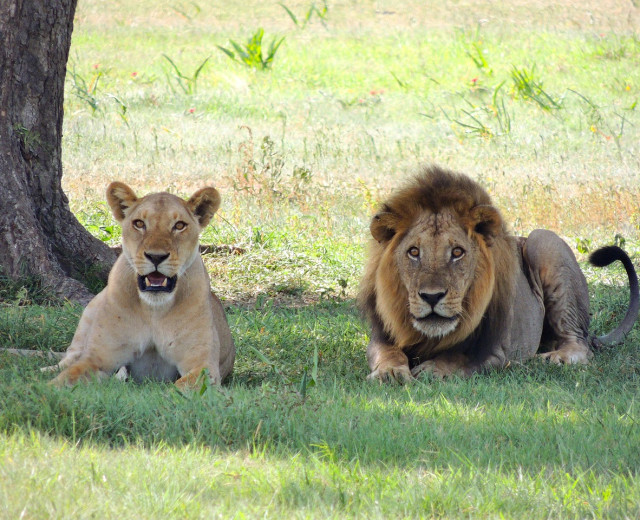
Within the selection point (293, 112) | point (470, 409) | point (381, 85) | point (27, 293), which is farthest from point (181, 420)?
point (381, 85)

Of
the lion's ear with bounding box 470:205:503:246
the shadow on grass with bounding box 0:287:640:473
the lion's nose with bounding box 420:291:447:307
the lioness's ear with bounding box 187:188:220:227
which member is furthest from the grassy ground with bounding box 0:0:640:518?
the lioness's ear with bounding box 187:188:220:227

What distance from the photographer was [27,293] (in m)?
5.97

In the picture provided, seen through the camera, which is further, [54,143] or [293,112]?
[293,112]

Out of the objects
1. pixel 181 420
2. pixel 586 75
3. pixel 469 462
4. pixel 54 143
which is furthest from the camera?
pixel 586 75

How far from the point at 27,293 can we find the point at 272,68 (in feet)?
44.7

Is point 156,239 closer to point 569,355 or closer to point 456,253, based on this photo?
point 456,253

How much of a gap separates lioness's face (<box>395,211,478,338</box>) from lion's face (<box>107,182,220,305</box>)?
112 centimetres

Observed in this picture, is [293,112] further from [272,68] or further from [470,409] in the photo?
[470,409]

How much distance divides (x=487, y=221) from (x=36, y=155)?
3.17 metres

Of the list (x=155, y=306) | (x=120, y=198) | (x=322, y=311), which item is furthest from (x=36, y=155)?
(x=155, y=306)

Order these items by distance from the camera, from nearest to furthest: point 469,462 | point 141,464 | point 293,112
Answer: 1. point 141,464
2. point 469,462
3. point 293,112

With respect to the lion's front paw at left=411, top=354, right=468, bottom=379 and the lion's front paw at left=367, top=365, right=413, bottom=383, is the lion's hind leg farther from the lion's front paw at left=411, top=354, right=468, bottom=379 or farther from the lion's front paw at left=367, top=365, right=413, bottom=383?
the lion's front paw at left=367, top=365, right=413, bottom=383

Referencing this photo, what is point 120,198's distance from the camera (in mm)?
4395

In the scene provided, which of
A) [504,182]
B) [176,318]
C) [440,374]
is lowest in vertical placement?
[440,374]
